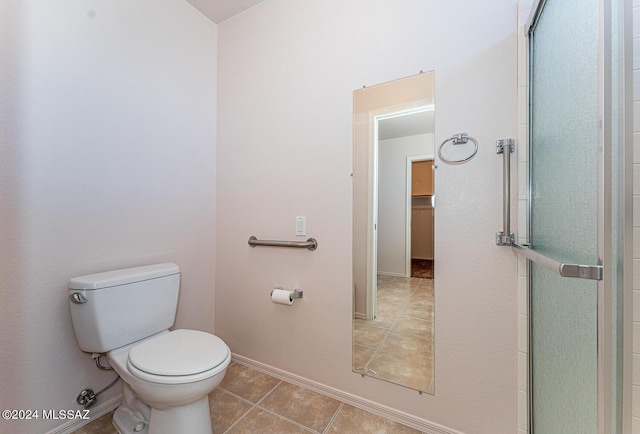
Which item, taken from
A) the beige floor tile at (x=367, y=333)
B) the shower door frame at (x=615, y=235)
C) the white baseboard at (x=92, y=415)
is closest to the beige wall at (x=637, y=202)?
the shower door frame at (x=615, y=235)

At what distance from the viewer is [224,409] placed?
1.35m

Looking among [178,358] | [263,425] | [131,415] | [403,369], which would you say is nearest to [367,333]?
[403,369]

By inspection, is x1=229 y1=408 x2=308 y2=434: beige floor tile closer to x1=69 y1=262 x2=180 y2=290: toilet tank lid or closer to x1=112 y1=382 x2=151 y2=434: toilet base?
x1=112 y1=382 x2=151 y2=434: toilet base

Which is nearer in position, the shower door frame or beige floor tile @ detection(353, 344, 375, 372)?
the shower door frame

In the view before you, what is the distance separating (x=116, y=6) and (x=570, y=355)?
2420 mm

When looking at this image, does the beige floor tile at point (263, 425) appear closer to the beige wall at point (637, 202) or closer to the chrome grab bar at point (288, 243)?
the chrome grab bar at point (288, 243)

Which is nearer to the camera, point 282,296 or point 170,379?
point 170,379

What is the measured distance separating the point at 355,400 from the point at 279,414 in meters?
0.41

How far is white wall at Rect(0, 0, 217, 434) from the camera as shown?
3.49 feet

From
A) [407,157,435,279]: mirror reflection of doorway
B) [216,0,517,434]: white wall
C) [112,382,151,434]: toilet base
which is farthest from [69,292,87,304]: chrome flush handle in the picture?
[407,157,435,279]: mirror reflection of doorway

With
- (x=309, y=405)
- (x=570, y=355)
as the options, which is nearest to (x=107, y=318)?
(x=309, y=405)

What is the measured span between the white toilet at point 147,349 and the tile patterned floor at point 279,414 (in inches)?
7.0

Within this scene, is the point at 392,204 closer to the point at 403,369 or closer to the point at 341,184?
the point at 341,184

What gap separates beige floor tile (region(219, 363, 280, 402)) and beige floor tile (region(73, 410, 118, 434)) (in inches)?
20.5
